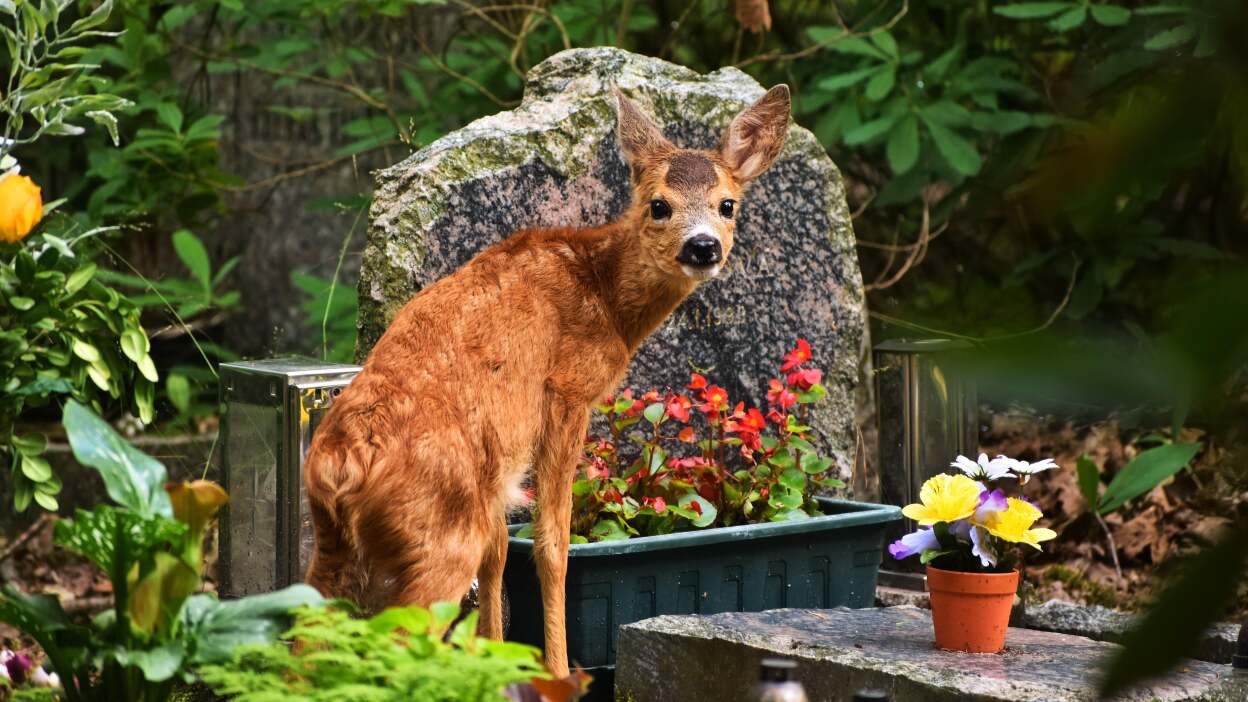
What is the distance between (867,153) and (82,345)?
15.0 ft

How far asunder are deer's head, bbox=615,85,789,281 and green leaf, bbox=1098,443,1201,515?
→ 2985mm

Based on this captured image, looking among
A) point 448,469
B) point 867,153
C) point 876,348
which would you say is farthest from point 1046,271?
point 448,469

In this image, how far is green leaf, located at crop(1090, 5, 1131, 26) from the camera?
20.4 ft

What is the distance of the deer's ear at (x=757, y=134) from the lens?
4715 millimetres

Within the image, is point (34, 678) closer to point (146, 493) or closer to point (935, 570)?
point (146, 493)

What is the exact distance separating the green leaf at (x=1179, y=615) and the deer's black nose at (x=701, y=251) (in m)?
3.58

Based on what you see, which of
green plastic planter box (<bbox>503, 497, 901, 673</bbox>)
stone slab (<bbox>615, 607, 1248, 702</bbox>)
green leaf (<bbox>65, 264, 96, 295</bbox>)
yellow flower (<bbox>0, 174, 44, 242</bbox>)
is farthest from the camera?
green plastic planter box (<bbox>503, 497, 901, 673</bbox>)

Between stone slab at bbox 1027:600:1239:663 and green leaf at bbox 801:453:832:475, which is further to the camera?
green leaf at bbox 801:453:832:475

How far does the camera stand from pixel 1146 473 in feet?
3.98

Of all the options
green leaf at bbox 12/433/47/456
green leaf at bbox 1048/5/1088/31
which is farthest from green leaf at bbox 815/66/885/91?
green leaf at bbox 12/433/47/456

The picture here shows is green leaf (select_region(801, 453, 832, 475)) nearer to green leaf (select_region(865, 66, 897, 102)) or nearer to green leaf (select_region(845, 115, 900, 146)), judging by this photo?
green leaf (select_region(845, 115, 900, 146))

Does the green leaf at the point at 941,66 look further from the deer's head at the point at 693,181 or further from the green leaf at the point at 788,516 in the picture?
the green leaf at the point at 788,516

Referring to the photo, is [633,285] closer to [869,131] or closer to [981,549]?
[981,549]

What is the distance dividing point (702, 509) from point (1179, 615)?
4.22m
